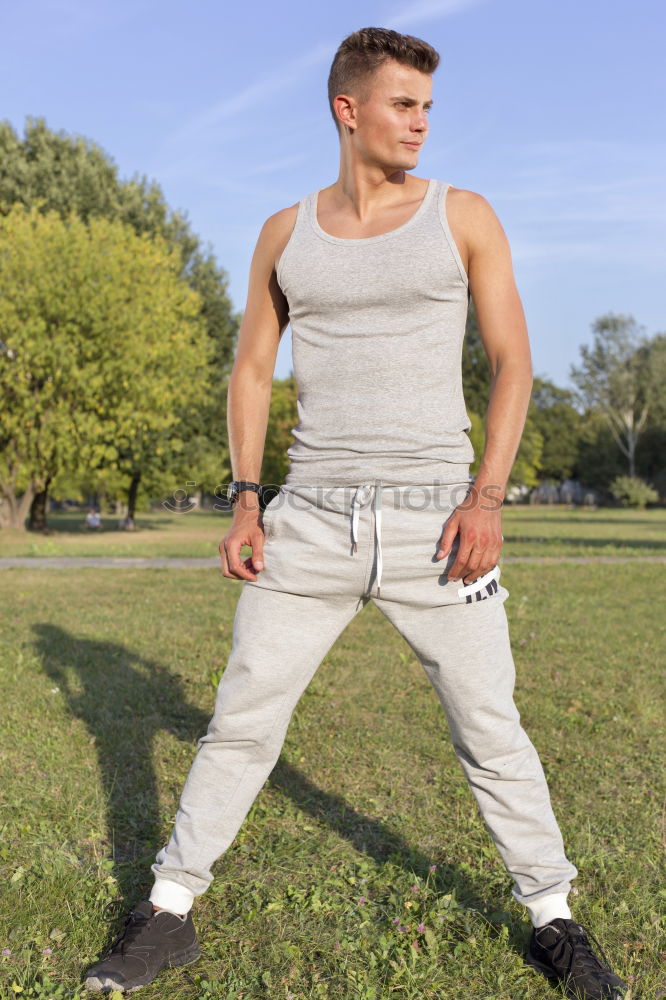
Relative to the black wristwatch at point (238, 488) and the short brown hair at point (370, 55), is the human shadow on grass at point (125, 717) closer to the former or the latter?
the black wristwatch at point (238, 488)

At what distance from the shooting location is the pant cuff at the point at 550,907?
256 centimetres

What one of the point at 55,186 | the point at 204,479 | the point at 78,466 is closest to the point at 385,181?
the point at 78,466

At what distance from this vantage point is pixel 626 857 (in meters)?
3.54

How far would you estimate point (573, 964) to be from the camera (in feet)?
8.21

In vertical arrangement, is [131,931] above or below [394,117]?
below

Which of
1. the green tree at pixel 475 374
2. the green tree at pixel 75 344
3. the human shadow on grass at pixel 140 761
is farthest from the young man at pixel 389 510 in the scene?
the green tree at pixel 475 374

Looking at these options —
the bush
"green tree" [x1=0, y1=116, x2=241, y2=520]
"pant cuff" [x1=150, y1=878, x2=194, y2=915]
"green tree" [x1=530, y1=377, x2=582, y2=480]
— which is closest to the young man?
"pant cuff" [x1=150, y1=878, x2=194, y2=915]

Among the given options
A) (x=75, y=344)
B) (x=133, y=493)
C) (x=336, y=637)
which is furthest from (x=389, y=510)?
(x=133, y=493)

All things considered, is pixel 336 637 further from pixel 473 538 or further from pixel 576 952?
pixel 576 952

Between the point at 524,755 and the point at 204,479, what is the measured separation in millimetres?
33665

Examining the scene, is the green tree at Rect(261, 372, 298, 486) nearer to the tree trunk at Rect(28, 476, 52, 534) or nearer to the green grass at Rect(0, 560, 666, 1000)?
the tree trunk at Rect(28, 476, 52, 534)

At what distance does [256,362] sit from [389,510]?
733 millimetres

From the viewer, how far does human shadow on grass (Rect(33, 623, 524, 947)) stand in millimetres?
3484

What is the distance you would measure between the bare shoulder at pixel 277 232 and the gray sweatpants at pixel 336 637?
763 mm
